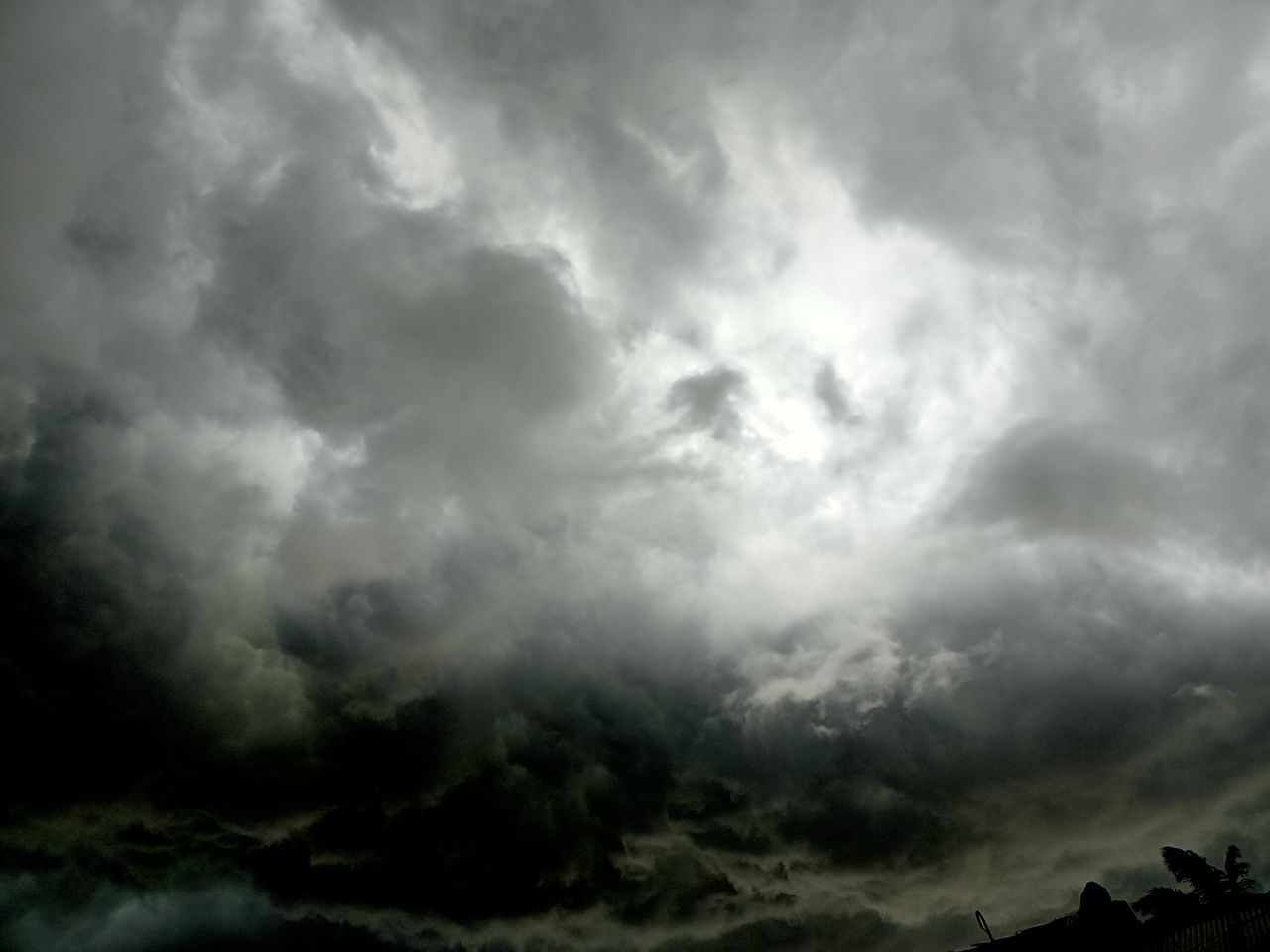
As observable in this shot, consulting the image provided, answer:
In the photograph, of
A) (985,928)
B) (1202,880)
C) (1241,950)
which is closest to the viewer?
(1241,950)

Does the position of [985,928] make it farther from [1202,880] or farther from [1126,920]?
[1202,880]

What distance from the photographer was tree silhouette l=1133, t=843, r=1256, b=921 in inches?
1779

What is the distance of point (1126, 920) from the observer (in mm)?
47219

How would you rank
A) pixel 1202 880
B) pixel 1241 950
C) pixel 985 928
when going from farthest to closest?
pixel 985 928, pixel 1202 880, pixel 1241 950

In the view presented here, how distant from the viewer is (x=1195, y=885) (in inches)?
1812

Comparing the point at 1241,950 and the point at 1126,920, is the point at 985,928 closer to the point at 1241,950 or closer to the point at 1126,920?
the point at 1126,920

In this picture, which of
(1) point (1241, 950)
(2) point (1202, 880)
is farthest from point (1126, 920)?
(1) point (1241, 950)

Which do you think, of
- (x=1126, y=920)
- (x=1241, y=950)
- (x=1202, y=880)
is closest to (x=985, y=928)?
(x=1126, y=920)

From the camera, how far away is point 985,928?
49.6m

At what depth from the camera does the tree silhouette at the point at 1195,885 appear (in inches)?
1779

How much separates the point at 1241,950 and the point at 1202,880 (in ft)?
53.7

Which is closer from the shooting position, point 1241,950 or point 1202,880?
point 1241,950

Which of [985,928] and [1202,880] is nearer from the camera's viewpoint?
[1202,880]

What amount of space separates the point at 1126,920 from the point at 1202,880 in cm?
546
